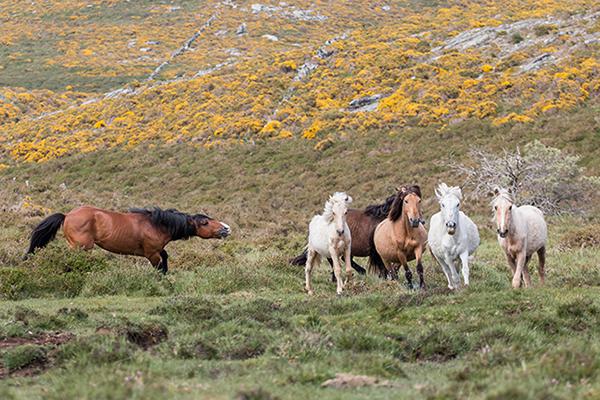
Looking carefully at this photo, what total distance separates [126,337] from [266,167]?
3766 centimetres

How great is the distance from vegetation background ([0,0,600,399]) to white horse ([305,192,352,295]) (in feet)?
1.83

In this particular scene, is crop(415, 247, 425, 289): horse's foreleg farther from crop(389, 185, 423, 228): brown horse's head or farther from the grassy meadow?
crop(389, 185, 423, 228): brown horse's head

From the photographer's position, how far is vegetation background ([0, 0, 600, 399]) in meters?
7.40

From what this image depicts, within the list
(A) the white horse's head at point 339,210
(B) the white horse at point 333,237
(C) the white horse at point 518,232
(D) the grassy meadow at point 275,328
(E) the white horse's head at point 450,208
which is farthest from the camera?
(B) the white horse at point 333,237

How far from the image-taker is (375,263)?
1623 cm

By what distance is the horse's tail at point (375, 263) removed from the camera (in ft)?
52.6

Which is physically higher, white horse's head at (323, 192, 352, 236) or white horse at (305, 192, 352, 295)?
white horse's head at (323, 192, 352, 236)

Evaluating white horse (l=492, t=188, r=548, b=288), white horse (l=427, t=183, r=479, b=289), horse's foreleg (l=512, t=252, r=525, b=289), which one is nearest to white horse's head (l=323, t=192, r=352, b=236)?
white horse (l=427, t=183, r=479, b=289)

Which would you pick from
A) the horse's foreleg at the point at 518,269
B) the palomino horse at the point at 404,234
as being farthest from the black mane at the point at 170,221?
the horse's foreleg at the point at 518,269

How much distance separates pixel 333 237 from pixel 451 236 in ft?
7.99

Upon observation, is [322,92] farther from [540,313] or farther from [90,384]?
[90,384]

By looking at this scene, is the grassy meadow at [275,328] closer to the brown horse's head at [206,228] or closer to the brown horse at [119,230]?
the brown horse at [119,230]

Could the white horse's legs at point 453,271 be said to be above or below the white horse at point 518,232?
below

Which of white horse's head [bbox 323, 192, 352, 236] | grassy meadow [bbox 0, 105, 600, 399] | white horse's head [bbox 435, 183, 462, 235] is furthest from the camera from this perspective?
white horse's head [bbox 323, 192, 352, 236]
